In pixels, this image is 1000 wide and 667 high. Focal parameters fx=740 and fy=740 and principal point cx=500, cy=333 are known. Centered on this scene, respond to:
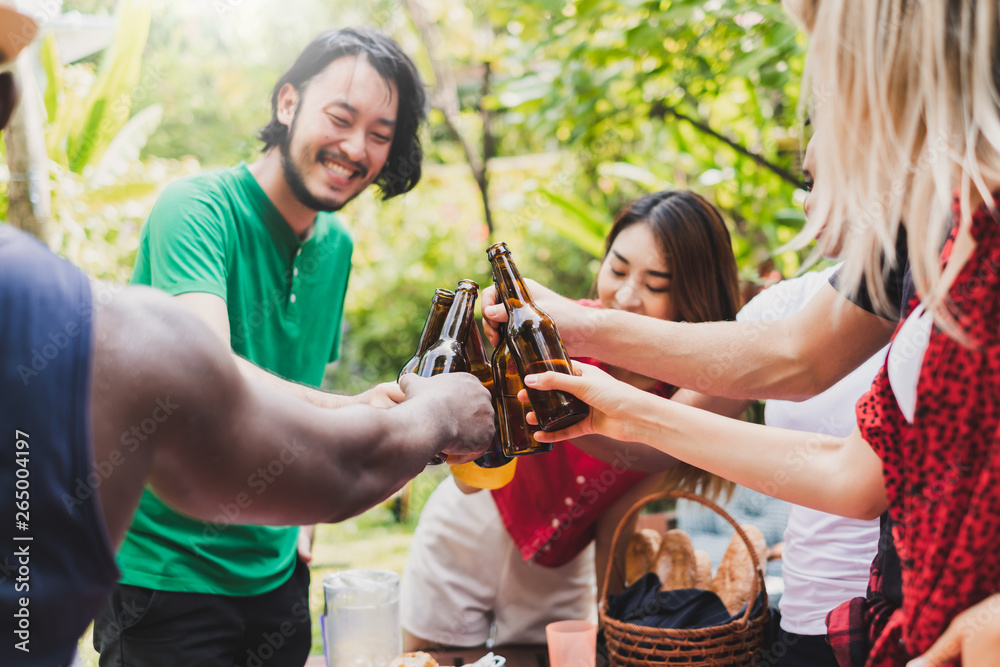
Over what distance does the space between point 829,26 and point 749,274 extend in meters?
3.06

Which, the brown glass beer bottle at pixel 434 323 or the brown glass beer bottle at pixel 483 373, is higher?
the brown glass beer bottle at pixel 434 323

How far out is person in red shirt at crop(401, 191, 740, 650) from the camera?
2.02m

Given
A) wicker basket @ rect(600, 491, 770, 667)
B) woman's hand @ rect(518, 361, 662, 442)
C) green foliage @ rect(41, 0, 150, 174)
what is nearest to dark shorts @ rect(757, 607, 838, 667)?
wicker basket @ rect(600, 491, 770, 667)

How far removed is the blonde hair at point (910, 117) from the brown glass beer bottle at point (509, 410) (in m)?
0.73

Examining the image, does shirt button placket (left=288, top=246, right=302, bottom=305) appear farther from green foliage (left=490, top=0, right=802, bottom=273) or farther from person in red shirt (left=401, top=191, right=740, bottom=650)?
green foliage (left=490, top=0, right=802, bottom=273)

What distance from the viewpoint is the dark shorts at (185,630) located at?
1.67m

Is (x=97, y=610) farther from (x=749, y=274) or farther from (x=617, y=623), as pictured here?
(x=749, y=274)

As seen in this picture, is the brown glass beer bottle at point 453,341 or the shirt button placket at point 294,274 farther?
the shirt button placket at point 294,274

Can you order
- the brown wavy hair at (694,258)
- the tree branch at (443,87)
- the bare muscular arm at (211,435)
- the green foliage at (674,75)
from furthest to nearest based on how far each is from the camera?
the tree branch at (443,87) < the green foliage at (674,75) < the brown wavy hair at (694,258) < the bare muscular arm at (211,435)

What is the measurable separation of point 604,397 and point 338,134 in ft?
3.70

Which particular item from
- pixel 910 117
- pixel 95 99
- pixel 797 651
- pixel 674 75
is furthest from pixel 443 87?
pixel 910 117

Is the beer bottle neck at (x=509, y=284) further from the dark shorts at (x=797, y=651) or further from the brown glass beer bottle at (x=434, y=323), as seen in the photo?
the dark shorts at (x=797, y=651)

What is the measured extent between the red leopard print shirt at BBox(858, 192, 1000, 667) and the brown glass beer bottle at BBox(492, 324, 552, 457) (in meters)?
0.73

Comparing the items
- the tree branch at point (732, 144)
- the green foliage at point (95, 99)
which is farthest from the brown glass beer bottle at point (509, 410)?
the green foliage at point (95, 99)
